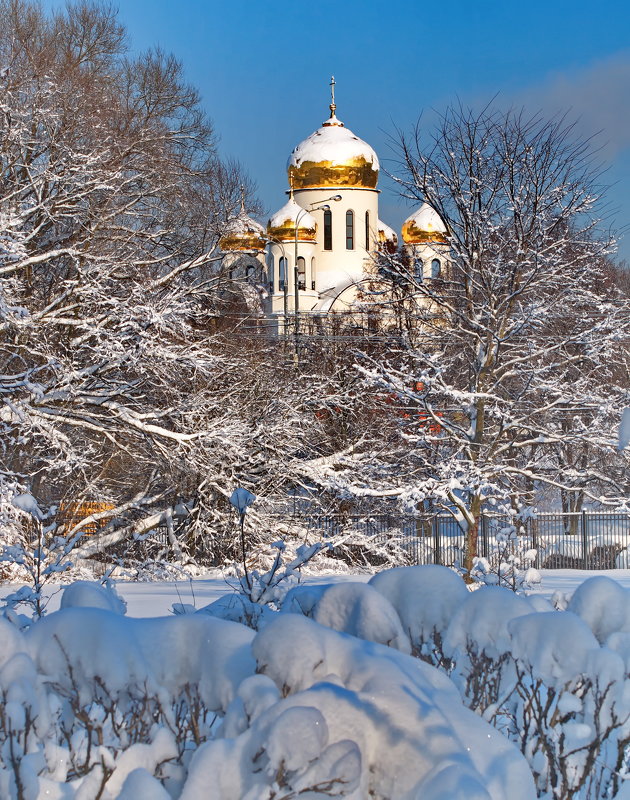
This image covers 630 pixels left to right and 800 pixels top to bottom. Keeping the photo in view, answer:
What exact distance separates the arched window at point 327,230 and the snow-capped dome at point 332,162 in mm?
1598

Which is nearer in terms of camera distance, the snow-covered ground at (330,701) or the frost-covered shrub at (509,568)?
the snow-covered ground at (330,701)

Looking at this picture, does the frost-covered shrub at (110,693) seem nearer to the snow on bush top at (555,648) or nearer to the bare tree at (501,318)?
the snow on bush top at (555,648)

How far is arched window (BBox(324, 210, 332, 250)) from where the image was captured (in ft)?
157

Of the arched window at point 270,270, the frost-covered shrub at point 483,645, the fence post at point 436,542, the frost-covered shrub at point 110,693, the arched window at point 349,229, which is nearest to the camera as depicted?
the frost-covered shrub at point 110,693

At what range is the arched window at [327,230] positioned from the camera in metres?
48.0

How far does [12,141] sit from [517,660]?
15595 millimetres

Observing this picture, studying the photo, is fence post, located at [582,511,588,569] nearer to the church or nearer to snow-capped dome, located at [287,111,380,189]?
the church

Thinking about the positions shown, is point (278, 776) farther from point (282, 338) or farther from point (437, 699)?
point (282, 338)

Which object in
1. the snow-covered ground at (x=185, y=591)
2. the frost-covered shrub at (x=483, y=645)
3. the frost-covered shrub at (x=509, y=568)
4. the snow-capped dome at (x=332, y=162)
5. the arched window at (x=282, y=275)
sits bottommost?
the snow-covered ground at (x=185, y=591)

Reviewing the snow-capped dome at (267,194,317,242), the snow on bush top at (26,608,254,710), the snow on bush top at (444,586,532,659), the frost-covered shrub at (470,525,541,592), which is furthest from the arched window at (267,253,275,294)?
the snow on bush top at (26,608,254,710)

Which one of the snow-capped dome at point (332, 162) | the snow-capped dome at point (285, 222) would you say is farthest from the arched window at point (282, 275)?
the snow-capped dome at point (332, 162)

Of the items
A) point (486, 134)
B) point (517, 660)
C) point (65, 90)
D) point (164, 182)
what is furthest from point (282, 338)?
point (517, 660)

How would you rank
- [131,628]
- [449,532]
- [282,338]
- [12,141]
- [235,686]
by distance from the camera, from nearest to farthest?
[235,686]
[131,628]
[12,141]
[449,532]
[282,338]

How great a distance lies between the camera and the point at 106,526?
2075 centimetres
